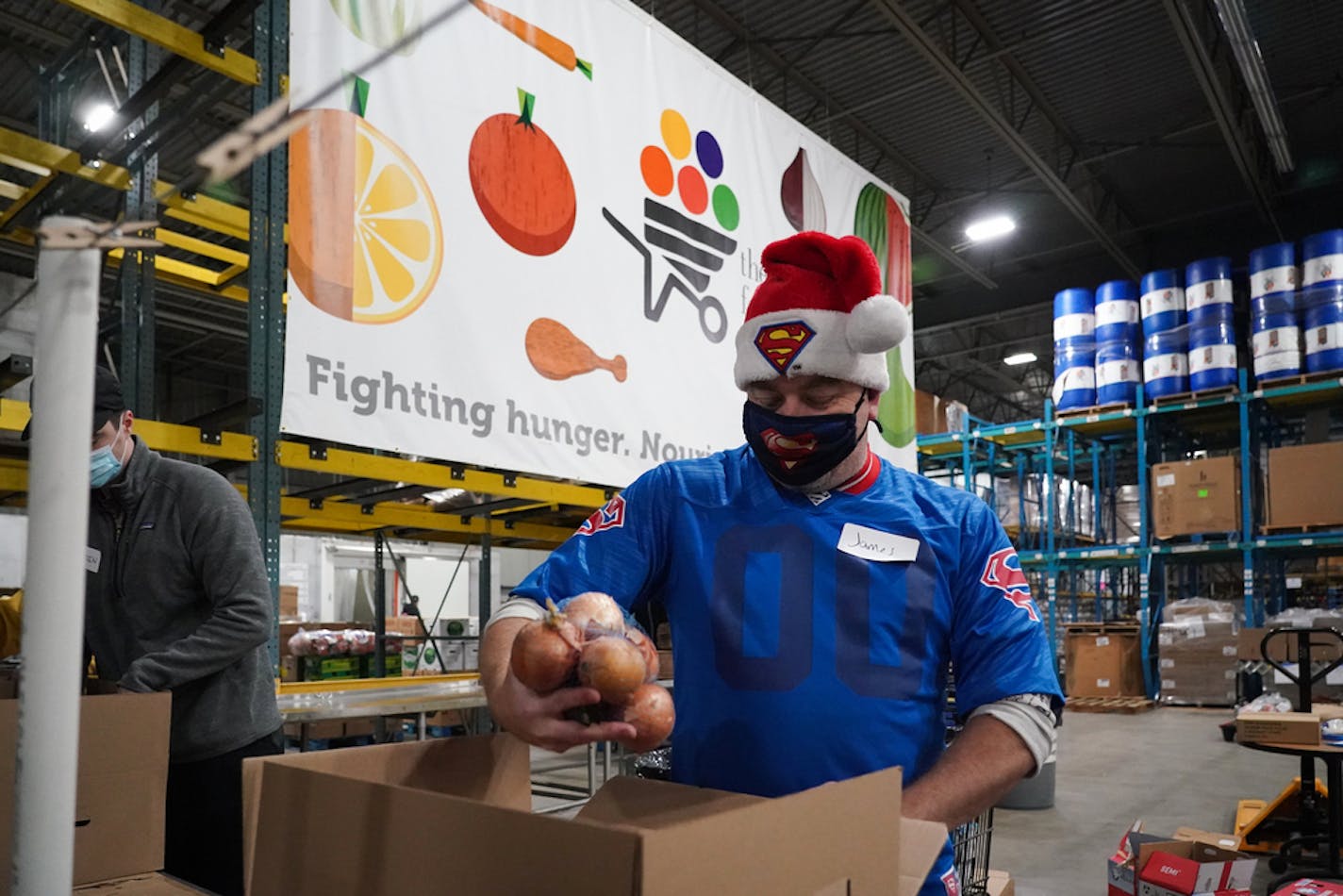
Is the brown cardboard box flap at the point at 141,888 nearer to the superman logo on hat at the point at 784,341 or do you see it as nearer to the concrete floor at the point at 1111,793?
the superman logo on hat at the point at 784,341

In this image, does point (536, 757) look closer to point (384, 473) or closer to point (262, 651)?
point (384, 473)

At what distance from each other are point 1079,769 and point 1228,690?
15.3 ft

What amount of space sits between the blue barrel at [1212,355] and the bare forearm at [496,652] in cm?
1178

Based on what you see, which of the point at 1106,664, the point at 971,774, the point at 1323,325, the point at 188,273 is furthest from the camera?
the point at 1106,664

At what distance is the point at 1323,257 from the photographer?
1018 cm

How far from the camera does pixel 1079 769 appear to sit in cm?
711

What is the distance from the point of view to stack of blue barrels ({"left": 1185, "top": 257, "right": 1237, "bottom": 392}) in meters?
11.1

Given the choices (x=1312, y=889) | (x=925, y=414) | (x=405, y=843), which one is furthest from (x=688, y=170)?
(x=925, y=414)

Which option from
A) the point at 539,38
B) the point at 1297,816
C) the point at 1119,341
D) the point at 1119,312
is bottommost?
the point at 1297,816

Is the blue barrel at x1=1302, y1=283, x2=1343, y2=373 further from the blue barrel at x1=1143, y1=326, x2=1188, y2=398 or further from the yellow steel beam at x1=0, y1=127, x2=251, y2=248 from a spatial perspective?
the yellow steel beam at x1=0, y1=127, x2=251, y2=248

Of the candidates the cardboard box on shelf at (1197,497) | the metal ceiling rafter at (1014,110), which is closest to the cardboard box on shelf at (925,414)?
the metal ceiling rafter at (1014,110)

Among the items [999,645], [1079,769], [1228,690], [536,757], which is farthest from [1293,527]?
[999,645]

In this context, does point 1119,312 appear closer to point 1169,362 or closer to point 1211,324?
point 1169,362

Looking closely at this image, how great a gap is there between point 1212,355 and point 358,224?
1072 cm
